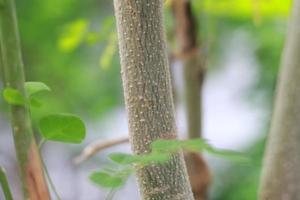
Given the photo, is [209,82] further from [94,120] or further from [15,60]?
[15,60]

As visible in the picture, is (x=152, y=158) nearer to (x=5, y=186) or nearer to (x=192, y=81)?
(x=5, y=186)

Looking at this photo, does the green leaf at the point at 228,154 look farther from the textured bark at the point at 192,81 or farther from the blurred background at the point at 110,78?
the blurred background at the point at 110,78

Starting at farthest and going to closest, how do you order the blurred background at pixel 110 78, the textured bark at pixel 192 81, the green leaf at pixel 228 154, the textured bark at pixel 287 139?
the blurred background at pixel 110 78, the textured bark at pixel 192 81, the textured bark at pixel 287 139, the green leaf at pixel 228 154

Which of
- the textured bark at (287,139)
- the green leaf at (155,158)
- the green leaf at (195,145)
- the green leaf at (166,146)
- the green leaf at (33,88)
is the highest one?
the green leaf at (33,88)

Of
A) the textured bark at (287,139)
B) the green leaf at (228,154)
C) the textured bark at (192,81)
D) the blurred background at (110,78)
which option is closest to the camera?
the green leaf at (228,154)

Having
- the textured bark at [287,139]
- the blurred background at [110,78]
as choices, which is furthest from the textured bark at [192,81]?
the blurred background at [110,78]

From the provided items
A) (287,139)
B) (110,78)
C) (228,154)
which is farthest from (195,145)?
(110,78)

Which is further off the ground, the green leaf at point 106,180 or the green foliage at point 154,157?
the green foliage at point 154,157
